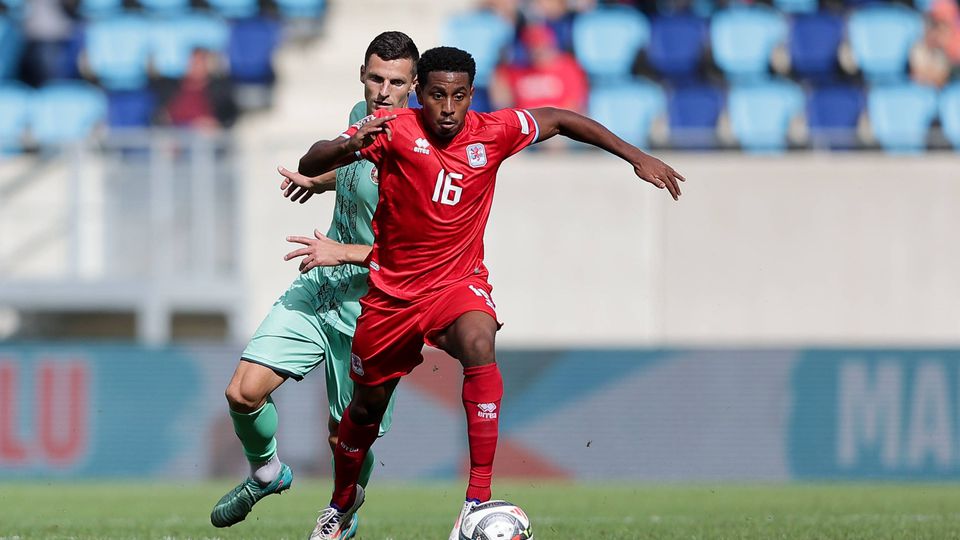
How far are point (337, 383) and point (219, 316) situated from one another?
8.47 metres

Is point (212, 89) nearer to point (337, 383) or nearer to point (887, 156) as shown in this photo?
point (887, 156)

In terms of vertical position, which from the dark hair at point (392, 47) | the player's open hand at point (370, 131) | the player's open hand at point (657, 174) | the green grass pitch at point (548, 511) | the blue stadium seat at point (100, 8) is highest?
the blue stadium seat at point (100, 8)

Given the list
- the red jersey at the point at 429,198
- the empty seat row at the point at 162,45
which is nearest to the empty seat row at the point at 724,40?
the empty seat row at the point at 162,45

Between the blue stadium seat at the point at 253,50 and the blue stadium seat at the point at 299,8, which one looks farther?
the blue stadium seat at the point at 299,8

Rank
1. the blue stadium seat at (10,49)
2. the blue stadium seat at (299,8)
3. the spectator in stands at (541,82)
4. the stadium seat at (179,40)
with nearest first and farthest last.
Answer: the spectator in stands at (541,82)
the stadium seat at (179,40)
the blue stadium seat at (299,8)
the blue stadium seat at (10,49)

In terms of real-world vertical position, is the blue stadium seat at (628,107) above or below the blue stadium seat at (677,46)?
below

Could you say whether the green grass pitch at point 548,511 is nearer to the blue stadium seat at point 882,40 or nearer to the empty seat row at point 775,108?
the empty seat row at point 775,108

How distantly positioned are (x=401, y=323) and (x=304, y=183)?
77 cm

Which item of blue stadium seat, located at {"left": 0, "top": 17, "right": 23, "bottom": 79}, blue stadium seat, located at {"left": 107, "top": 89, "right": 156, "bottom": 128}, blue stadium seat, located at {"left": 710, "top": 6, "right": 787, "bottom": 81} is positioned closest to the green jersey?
blue stadium seat, located at {"left": 107, "top": 89, "right": 156, "bottom": 128}

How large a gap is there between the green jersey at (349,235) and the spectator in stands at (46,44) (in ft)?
34.3

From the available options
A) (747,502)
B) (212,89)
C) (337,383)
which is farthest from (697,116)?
(337,383)

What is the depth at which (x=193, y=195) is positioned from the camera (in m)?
14.5

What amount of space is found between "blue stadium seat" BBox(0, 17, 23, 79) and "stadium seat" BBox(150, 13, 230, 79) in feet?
5.29

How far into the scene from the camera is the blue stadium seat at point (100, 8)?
56.9ft
